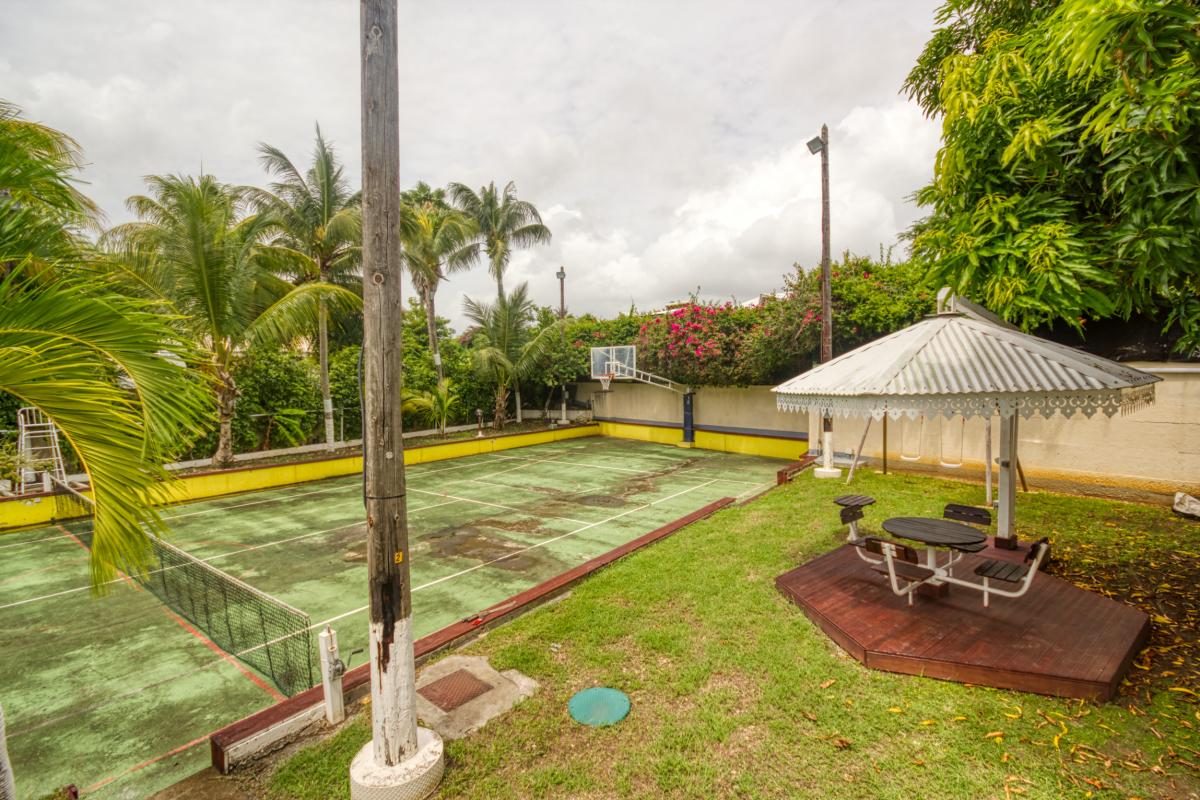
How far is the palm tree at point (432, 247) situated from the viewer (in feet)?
61.6

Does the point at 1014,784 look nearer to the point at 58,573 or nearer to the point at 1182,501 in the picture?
the point at 1182,501

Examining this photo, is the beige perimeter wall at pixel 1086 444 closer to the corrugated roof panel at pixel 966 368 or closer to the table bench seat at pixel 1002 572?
the corrugated roof panel at pixel 966 368

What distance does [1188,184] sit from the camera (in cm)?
299

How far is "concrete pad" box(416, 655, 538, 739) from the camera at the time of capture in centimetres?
392

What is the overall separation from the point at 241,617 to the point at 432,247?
52.3 ft

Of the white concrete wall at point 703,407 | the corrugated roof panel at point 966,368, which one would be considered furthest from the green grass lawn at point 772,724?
the white concrete wall at point 703,407

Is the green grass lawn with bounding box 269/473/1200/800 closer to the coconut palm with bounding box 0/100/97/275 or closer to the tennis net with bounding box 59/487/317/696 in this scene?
the tennis net with bounding box 59/487/317/696

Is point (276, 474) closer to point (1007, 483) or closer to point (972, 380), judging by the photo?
point (972, 380)

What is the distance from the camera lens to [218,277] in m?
12.2

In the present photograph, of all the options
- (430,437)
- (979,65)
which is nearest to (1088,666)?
(979,65)

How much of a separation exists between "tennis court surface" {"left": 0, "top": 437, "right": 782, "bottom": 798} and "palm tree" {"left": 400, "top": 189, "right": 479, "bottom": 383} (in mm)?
8306

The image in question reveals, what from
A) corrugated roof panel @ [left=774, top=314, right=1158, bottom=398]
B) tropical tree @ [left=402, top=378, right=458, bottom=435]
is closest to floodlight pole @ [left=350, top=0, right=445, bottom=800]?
corrugated roof panel @ [left=774, top=314, right=1158, bottom=398]

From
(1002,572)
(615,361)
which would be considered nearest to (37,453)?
(615,361)

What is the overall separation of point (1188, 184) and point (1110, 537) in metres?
6.64
